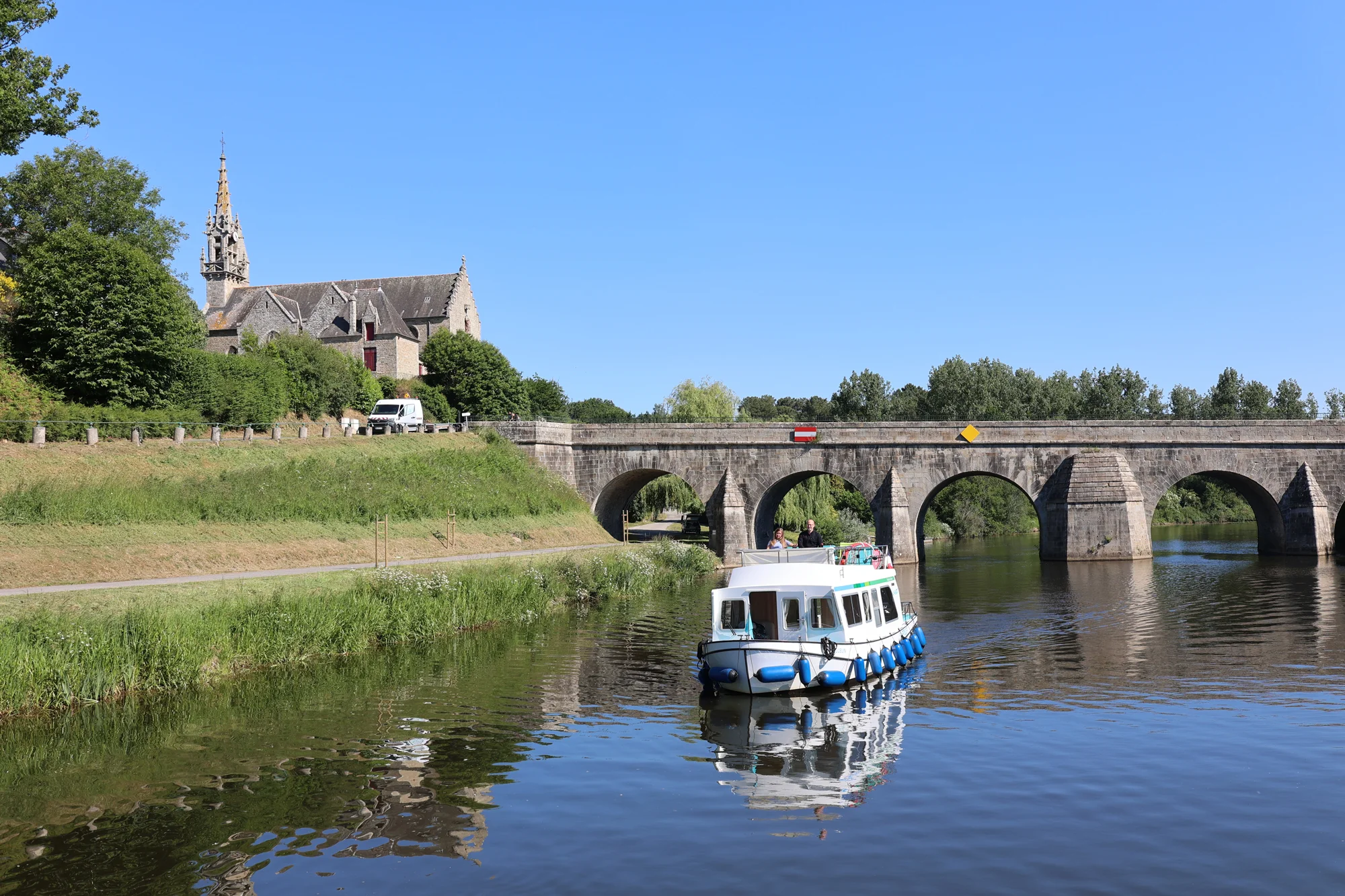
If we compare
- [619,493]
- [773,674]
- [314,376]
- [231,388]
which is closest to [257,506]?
[231,388]

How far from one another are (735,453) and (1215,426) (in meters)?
24.4

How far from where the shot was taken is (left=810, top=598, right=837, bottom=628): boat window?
22.3m

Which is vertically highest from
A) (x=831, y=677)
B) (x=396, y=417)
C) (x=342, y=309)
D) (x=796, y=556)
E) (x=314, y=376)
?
(x=342, y=309)

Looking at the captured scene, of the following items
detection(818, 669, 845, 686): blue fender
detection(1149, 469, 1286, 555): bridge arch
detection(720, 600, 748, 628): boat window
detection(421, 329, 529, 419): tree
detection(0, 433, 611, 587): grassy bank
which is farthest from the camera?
detection(421, 329, 529, 419): tree

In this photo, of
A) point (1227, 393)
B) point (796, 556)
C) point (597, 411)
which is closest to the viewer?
point (796, 556)

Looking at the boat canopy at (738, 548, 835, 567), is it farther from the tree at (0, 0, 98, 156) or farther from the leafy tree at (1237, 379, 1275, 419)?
the leafy tree at (1237, 379, 1275, 419)

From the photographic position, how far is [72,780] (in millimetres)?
15031

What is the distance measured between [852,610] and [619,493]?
40.7 m

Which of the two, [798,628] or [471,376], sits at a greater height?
[471,376]

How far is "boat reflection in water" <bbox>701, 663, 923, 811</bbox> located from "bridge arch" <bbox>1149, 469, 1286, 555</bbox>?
38.6 m

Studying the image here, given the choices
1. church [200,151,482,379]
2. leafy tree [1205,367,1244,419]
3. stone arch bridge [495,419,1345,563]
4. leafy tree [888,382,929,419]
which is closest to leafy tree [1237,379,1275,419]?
leafy tree [1205,367,1244,419]

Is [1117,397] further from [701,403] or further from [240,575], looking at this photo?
[240,575]

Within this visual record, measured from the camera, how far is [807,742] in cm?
1814

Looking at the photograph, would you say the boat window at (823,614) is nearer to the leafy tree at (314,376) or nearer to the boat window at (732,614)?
the boat window at (732,614)
